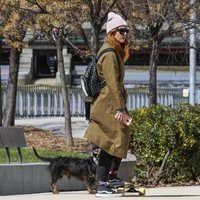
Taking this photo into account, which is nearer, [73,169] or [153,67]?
[73,169]

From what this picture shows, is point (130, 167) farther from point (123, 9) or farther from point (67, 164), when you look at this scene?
point (123, 9)

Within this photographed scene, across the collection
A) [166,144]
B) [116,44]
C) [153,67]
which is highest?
[116,44]

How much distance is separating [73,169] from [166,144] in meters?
2.39

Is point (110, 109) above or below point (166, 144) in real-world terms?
above

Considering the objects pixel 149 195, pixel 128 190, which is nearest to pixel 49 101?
pixel 149 195

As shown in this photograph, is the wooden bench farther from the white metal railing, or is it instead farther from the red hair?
the white metal railing

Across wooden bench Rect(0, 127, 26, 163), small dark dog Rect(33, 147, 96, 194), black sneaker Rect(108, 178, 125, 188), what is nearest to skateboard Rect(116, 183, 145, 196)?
black sneaker Rect(108, 178, 125, 188)

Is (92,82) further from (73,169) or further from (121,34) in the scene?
(73,169)

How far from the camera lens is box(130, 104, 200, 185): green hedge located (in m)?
12.1

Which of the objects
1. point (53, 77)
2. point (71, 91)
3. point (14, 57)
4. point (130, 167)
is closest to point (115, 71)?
point (130, 167)

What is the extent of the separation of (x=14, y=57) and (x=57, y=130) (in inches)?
112

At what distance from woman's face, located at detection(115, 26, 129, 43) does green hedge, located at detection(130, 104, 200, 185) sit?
3339 mm

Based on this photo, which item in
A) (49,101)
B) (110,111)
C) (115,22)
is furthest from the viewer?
(49,101)

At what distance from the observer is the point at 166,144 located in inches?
480
